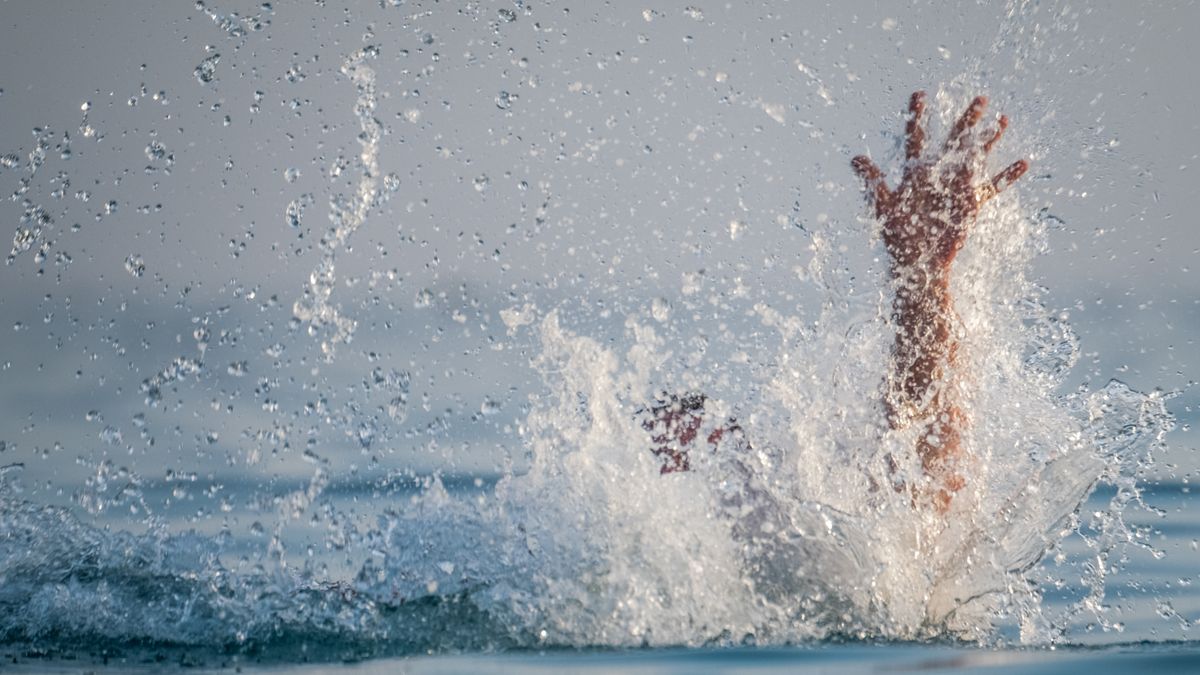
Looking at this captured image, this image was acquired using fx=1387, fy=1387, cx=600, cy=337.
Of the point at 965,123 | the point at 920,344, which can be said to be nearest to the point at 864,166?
the point at 965,123

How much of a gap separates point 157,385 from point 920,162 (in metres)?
4.83

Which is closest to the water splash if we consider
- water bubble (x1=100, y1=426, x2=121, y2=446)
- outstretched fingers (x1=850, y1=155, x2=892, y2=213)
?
outstretched fingers (x1=850, y1=155, x2=892, y2=213)

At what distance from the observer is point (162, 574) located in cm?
416

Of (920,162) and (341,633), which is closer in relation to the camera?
(341,633)

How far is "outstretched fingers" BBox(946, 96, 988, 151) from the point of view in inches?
172

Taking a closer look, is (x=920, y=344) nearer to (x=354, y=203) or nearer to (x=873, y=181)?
(x=873, y=181)

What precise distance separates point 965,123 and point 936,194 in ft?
0.82

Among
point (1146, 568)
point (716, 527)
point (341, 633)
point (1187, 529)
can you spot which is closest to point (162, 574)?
point (341, 633)

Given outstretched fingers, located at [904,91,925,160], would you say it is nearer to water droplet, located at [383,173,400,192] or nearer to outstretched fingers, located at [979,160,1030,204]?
outstretched fingers, located at [979,160,1030,204]

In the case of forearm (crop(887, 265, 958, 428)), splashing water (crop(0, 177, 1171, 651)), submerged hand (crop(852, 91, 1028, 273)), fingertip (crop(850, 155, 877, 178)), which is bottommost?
splashing water (crop(0, 177, 1171, 651))

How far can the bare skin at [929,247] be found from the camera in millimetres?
4180

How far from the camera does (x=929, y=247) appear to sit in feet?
14.1

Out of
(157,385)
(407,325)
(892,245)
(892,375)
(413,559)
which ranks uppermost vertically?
(407,325)

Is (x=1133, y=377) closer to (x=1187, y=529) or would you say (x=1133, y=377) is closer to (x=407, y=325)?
(x=1187, y=529)
